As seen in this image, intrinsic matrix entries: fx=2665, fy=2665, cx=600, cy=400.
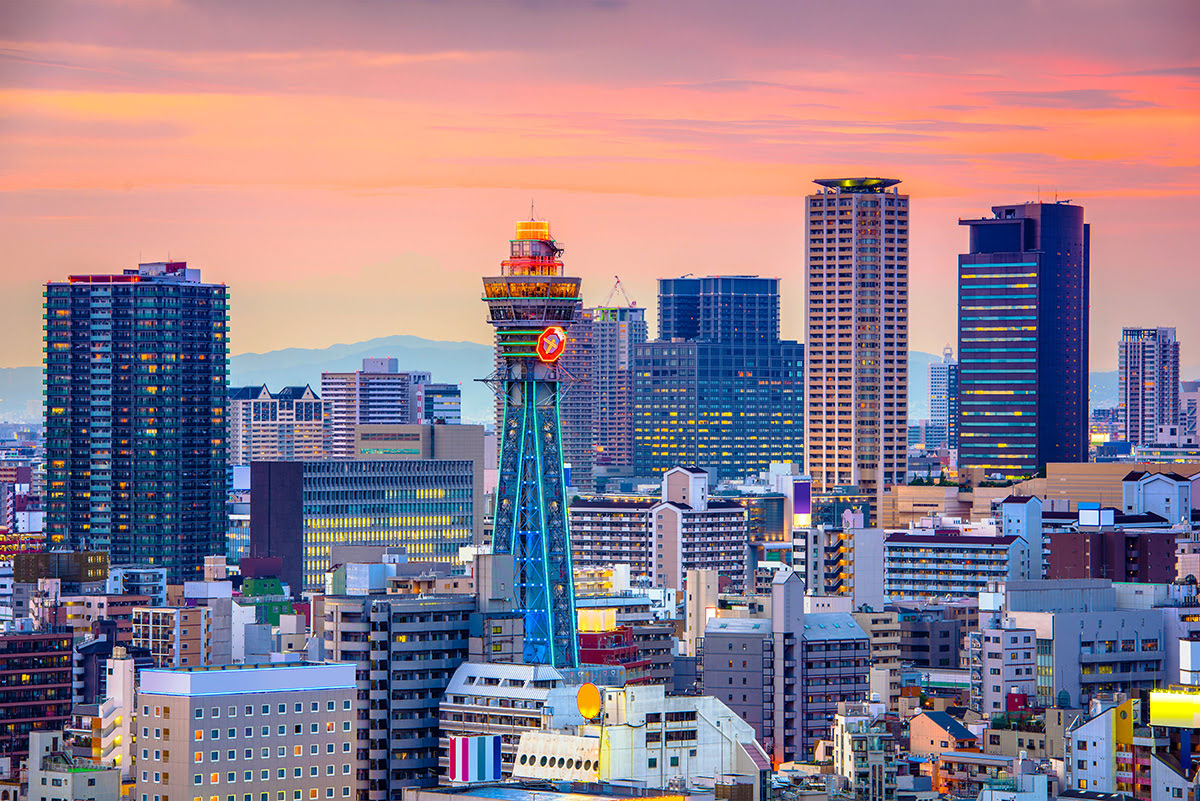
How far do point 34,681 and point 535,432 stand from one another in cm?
3244

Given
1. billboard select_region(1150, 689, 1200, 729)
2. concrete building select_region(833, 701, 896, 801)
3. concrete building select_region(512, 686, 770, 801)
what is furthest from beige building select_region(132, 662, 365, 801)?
billboard select_region(1150, 689, 1200, 729)

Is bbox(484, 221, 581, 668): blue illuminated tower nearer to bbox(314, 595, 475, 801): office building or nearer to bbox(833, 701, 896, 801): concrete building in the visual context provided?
bbox(314, 595, 475, 801): office building

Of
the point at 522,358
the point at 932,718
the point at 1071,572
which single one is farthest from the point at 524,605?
the point at 1071,572

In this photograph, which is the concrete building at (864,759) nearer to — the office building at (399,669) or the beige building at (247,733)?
the office building at (399,669)

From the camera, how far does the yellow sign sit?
332 ft

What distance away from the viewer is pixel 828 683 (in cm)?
13975

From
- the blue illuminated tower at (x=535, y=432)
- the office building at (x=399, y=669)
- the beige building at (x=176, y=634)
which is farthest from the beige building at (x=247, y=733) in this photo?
the beige building at (x=176, y=634)

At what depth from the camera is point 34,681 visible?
5906 inches

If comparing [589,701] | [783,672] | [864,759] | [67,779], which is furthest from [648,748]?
[783,672]

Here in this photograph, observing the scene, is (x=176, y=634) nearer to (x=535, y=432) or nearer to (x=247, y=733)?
(x=535, y=432)

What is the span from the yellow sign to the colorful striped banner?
6.04 metres

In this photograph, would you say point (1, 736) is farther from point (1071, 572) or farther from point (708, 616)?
point (1071, 572)

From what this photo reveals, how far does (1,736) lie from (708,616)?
145ft

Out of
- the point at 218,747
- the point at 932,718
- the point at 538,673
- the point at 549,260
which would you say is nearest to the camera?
the point at 218,747
